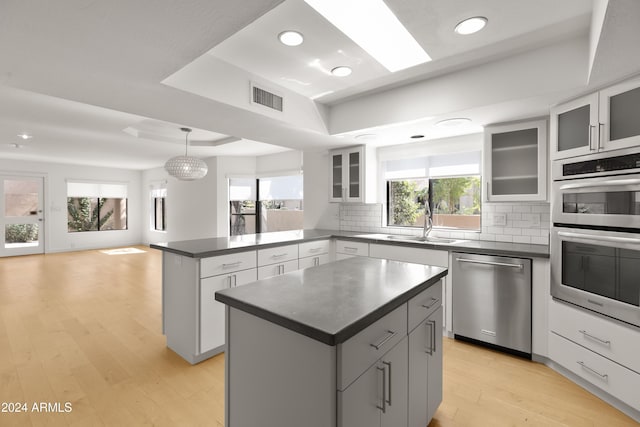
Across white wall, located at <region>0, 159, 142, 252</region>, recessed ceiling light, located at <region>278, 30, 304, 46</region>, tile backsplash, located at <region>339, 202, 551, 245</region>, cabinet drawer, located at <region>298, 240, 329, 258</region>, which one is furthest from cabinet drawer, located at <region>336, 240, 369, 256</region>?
white wall, located at <region>0, 159, 142, 252</region>

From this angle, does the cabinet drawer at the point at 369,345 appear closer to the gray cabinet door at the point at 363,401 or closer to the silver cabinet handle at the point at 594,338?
the gray cabinet door at the point at 363,401

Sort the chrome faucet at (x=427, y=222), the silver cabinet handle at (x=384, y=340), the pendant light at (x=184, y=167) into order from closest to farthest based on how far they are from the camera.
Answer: the silver cabinet handle at (x=384, y=340) < the chrome faucet at (x=427, y=222) < the pendant light at (x=184, y=167)

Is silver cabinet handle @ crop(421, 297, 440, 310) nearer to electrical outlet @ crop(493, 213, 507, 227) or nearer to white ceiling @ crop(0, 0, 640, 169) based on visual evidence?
white ceiling @ crop(0, 0, 640, 169)

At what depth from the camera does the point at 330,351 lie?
3.32ft

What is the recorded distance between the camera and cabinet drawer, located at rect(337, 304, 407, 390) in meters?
1.04

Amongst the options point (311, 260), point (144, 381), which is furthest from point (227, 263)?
point (311, 260)

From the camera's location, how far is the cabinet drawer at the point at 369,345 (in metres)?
1.04

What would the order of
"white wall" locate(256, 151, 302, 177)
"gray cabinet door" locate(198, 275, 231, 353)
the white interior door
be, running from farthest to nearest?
the white interior door, "white wall" locate(256, 151, 302, 177), "gray cabinet door" locate(198, 275, 231, 353)

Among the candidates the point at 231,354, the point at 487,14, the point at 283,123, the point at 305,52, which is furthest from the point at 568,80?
the point at 231,354

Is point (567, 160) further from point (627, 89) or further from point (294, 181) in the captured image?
point (294, 181)

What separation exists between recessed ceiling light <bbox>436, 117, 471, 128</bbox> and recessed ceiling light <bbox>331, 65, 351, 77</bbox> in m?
1.06

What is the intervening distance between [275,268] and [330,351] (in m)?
2.29

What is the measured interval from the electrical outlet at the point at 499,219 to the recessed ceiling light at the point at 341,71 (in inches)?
87.2

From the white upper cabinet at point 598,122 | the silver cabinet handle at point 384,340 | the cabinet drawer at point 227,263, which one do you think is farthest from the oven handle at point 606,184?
the cabinet drawer at point 227,263
